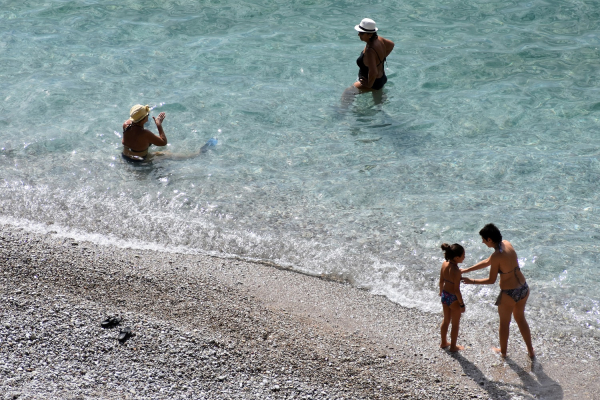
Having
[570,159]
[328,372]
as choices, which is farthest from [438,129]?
[328,372]

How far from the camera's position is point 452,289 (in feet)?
17.3

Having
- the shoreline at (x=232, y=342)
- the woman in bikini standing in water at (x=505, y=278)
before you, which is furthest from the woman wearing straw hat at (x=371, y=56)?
the woman in bikini standing in water at (x=505, y=278)

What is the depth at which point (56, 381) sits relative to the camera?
15.6 ft

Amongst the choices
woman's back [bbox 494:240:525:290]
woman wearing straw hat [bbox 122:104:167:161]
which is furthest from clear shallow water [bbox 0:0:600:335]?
woman's back [bbox 494:240:525:290]

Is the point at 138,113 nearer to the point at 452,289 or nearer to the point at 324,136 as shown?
the point at 324,136

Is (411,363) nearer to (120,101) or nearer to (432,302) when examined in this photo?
(432,302)

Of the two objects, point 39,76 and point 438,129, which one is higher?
point 39,76

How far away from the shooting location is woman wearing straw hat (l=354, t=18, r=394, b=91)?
9836 mm

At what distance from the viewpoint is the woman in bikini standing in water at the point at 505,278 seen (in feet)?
16.9

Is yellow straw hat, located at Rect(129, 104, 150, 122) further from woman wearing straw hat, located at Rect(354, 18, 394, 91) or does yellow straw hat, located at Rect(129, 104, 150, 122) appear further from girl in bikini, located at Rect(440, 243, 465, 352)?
girl in bikini, located at Rect(440, 243, 465, 352)

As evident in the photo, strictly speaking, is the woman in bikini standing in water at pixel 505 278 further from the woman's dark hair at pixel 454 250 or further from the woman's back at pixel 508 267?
the woman's dark hair at pixel 454 250

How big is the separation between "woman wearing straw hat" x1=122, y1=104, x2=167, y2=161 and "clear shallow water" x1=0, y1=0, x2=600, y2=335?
1.02 feet

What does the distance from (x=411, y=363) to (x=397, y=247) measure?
215 cm

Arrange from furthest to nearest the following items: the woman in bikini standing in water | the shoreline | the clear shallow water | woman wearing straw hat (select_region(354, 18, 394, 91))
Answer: woman wearing straw hat (select_region(354, 18, 394, 91))
the clear shallow water
the woman in bikini standing in water
the shoreline
